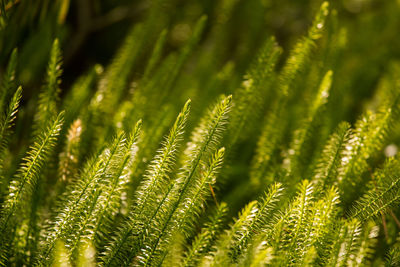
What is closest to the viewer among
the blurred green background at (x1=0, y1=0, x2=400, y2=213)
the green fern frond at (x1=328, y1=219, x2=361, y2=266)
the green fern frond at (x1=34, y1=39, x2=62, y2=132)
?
the green fern frond at (x1=328, y1=219, x2=361, y2=266)

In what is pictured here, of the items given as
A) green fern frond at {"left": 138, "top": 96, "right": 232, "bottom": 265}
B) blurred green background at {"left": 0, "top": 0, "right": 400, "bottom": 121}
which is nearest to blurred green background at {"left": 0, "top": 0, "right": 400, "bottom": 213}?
blurred green background at {"left": 0, "top": 0, "right": 400, "bottom": 121}

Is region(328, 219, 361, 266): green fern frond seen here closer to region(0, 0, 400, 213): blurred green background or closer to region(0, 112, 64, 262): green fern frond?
region(0, 0, 400, 213): blurred green background

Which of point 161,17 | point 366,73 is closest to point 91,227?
point 161,17

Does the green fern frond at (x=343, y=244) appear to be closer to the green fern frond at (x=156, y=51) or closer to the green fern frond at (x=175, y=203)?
the green fern frond at (x=175, y=203)

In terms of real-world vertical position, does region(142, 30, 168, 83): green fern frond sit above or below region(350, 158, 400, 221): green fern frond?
above

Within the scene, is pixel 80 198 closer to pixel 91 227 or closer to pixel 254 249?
pixel 91 227

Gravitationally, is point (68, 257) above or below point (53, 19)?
below

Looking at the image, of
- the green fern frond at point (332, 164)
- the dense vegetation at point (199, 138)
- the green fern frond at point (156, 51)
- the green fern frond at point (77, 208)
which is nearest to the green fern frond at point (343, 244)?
the dense vegetation at point (199, 138)

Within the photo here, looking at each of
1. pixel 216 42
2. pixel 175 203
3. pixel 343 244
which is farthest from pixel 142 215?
pixel 216 42

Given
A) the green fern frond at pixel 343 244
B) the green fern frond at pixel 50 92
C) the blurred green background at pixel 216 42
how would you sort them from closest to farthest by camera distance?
the green fern frond at pixel 343 244 < the green fern frond at pixel 50 92 < the blurred green background at pixel 216 42
